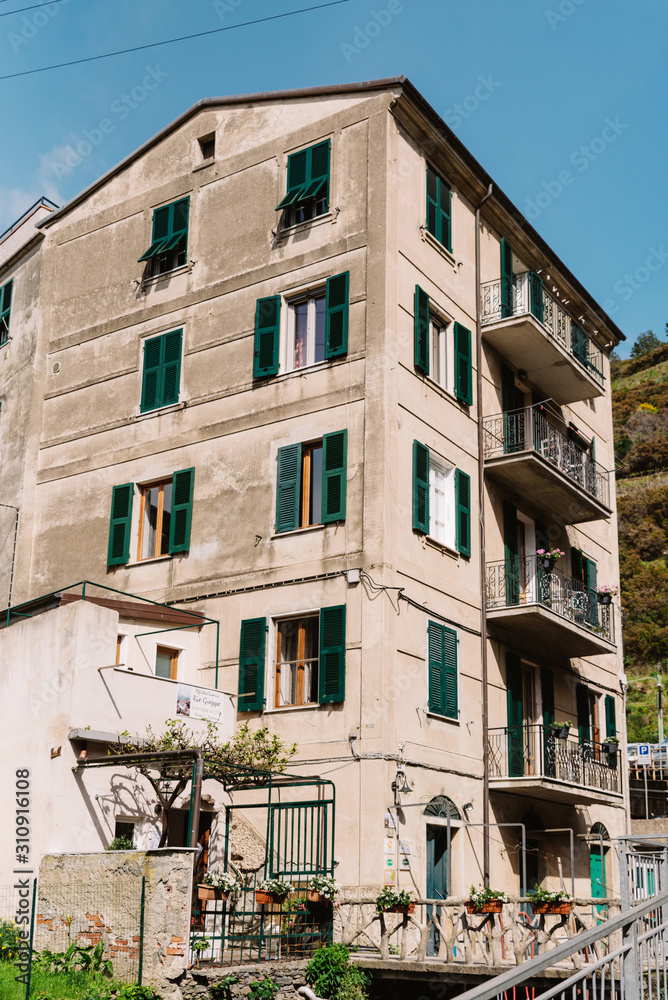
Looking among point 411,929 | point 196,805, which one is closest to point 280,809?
point 411,929

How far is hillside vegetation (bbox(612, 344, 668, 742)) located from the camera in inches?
2272

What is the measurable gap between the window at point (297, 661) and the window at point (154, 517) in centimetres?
328

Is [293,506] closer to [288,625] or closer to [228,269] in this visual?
[288,625]

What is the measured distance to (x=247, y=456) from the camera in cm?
2194

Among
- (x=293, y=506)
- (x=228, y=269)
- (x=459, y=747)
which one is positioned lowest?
(x=459, y=747)

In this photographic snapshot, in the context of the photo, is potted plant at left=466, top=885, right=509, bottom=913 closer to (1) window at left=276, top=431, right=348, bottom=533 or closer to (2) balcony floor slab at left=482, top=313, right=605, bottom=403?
(1) window at left=276, top=431, right=348, bottom=533

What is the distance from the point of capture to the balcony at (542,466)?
23.2 metres

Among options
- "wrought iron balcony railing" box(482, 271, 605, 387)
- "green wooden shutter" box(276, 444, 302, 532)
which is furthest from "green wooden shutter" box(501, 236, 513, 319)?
"green wooden shutter" box(276, 444, 302, 532)

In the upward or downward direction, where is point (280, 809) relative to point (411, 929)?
upward

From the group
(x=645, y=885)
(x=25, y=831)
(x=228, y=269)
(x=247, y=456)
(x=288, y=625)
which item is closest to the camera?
(x=645, y=885)

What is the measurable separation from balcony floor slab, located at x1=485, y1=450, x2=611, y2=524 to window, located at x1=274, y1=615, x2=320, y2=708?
5463 millimetres

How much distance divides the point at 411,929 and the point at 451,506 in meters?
7.93

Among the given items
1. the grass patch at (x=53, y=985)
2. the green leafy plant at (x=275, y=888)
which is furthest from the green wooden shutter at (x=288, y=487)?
the grass patch at (x=53, y=985)

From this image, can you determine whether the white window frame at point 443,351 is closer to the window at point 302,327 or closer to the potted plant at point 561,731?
the window at point 302,327
